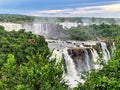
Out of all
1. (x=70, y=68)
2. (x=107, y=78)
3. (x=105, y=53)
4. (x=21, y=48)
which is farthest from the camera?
(x=105, y=53)

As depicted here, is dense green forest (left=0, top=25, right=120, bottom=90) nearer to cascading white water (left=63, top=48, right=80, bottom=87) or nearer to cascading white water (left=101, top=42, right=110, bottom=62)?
cascading white water (left=63, top=48, right=80, bottom=87)

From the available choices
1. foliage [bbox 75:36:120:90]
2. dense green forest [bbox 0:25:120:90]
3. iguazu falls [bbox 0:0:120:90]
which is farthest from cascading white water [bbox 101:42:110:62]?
foliage [bbox 75:36:120:90]

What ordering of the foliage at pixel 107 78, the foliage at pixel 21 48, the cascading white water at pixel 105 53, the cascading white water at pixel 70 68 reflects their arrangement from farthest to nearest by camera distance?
the cascading white water at pixel 105 53 → the foliage at pixel 21 48 → the cascading white water at pixel 70 68 → the foliage at pixel 107 78

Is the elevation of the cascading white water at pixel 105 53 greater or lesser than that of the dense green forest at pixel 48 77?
lesser

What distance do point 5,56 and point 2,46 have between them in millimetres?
3583

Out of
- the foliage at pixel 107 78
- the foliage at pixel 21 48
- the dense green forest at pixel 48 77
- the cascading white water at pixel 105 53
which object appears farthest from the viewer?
the cascading white water at pixel 105 53

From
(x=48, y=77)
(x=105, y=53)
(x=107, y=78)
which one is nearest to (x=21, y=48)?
(x=105, y=53)

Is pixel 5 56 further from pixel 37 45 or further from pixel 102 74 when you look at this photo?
pixel 102 74

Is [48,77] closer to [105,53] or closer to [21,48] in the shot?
[21,48]

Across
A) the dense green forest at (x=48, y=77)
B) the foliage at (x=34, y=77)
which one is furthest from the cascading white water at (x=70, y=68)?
the foliage at (x=34, y=77)

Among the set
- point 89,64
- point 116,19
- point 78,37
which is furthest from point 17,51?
point 116,19

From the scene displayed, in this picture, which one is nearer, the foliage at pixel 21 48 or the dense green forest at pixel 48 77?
the dense green forest at pixel 48 77

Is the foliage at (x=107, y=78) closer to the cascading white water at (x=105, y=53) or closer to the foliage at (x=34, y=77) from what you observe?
the foliage at (x=34, y=77)

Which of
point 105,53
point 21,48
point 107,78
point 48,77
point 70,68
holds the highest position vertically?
point 107,78
